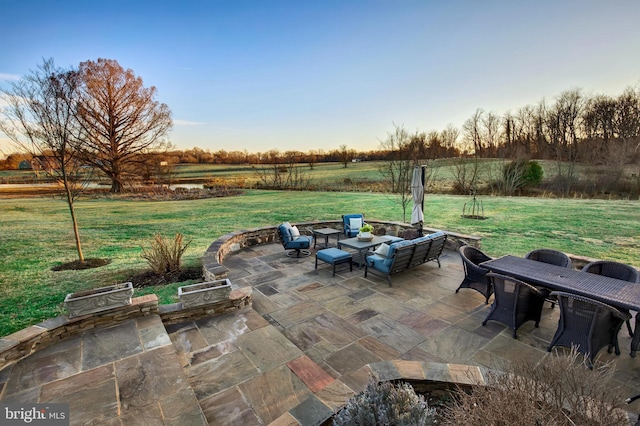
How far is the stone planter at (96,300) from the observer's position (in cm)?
347

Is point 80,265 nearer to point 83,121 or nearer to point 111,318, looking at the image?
point 111,318

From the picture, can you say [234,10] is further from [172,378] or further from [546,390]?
[546,390]

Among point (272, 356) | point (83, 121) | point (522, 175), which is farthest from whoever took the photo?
point (522, 175)

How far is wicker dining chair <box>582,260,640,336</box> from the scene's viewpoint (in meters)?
3.64

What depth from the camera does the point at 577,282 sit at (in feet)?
11.2

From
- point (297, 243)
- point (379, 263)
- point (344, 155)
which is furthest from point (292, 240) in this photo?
point (344, 155)

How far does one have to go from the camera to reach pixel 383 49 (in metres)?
9.47

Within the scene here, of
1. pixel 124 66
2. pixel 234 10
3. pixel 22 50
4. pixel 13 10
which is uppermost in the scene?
pixel 124 66

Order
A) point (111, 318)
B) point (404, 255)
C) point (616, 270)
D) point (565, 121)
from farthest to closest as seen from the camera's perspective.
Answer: point (565, 121), point (404, 255), point (616, 270), point (111, 318)

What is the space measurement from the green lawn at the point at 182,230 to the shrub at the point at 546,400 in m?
4.95

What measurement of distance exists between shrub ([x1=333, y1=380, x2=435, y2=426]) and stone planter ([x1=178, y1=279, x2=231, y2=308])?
8.98 ft

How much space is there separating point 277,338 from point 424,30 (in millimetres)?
9674

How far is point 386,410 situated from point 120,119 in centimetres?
2587

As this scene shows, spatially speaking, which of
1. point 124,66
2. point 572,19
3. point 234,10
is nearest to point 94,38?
point 234,10
